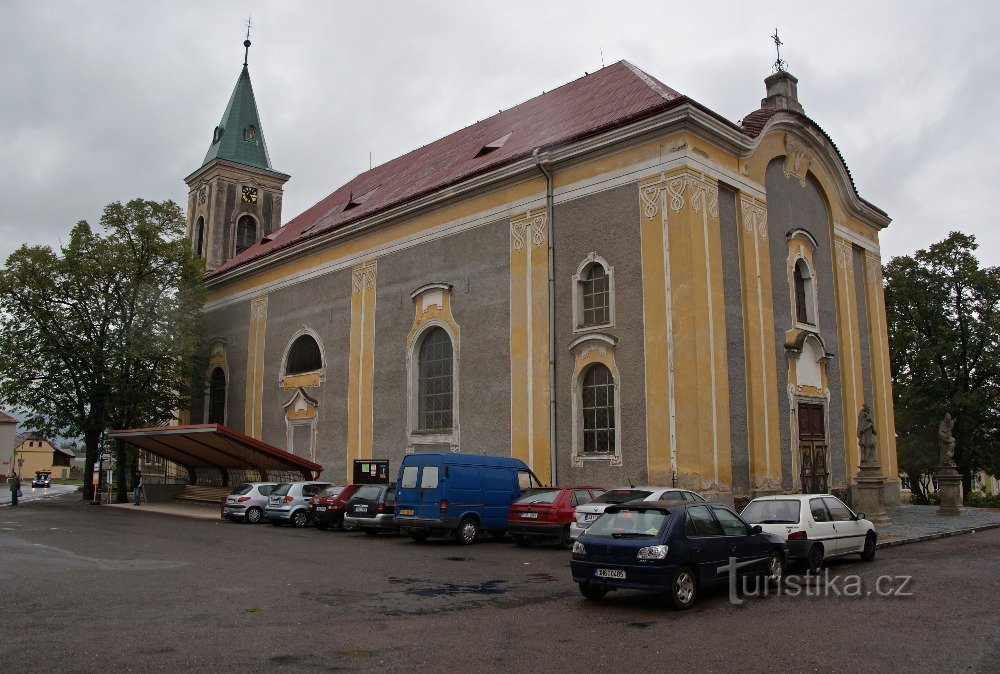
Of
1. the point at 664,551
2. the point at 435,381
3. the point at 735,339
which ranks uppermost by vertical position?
the point at 735,339

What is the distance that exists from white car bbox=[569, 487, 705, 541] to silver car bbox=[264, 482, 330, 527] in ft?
32.9

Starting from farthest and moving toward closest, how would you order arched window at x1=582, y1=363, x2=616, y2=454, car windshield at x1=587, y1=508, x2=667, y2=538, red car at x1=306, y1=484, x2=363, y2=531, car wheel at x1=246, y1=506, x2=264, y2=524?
car wheel at x1=246, y1=506, x2=264, y2=524
red car at x1=306, y1=484, x2=363, y2=531
arched window at x1=582, y1=363, x2=616, y2=454
car windshield at x1=587, y1=508, x2=667, y2=538

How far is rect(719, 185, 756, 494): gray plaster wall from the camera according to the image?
19.7 m

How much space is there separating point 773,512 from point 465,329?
1328 cm

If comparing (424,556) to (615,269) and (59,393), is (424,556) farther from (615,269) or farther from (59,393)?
(59,393)

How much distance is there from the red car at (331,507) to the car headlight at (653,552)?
12704mm

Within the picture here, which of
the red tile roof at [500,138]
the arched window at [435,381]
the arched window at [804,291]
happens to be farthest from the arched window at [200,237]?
the arched window at [804,291]

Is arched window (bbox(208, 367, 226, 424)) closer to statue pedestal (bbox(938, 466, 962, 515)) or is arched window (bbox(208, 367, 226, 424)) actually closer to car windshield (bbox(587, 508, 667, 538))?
statue pedestal (bbox(938, 466, 962, 515))

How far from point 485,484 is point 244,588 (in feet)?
26.1

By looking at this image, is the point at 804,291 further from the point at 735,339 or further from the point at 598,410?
the point at 598,410

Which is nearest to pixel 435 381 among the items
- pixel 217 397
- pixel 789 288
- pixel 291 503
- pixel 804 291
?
pixel 291 503

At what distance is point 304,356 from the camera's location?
104ft

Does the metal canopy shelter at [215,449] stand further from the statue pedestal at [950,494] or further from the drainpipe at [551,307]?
the statue pedestal at [950,494]

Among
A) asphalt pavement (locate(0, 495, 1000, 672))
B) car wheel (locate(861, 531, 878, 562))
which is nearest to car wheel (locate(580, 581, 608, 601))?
asphalt pavement (locate(0, 495, 1000, 672))
